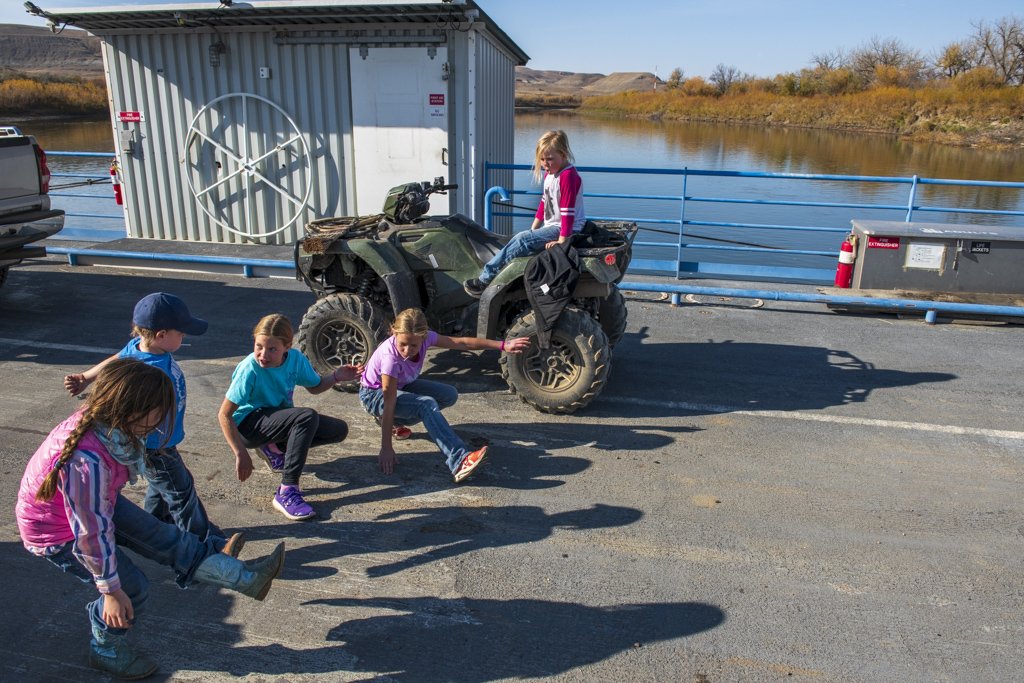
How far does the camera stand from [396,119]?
31.6 ft

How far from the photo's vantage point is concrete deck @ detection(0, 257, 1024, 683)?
121 inches

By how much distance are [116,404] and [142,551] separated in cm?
78

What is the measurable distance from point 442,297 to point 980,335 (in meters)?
5.24

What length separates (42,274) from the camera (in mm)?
9312

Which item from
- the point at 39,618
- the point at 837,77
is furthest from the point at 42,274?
the point at 837,77

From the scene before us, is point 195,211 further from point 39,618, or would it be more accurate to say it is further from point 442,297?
point 39,618

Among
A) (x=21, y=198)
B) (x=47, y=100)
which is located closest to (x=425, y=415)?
(x=21, y=198)

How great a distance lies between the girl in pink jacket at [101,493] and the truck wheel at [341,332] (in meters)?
2.76

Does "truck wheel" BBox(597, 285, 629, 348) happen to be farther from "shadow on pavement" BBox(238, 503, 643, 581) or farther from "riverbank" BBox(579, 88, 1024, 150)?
"riverbank" BBox(579, 88, 1024, 150)

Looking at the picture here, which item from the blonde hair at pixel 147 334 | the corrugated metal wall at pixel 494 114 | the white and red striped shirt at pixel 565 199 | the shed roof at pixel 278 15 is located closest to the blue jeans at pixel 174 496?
the blonde hair at pixel 147 334

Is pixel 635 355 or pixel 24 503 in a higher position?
pixel 24 503

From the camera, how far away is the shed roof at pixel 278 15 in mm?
8589

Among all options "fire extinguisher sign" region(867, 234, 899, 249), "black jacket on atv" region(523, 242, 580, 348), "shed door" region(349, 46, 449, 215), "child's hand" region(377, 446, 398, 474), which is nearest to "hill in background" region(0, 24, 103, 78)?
"shed door" region(349, 46, 449, 215)

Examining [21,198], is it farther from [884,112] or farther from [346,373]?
[884,112]
